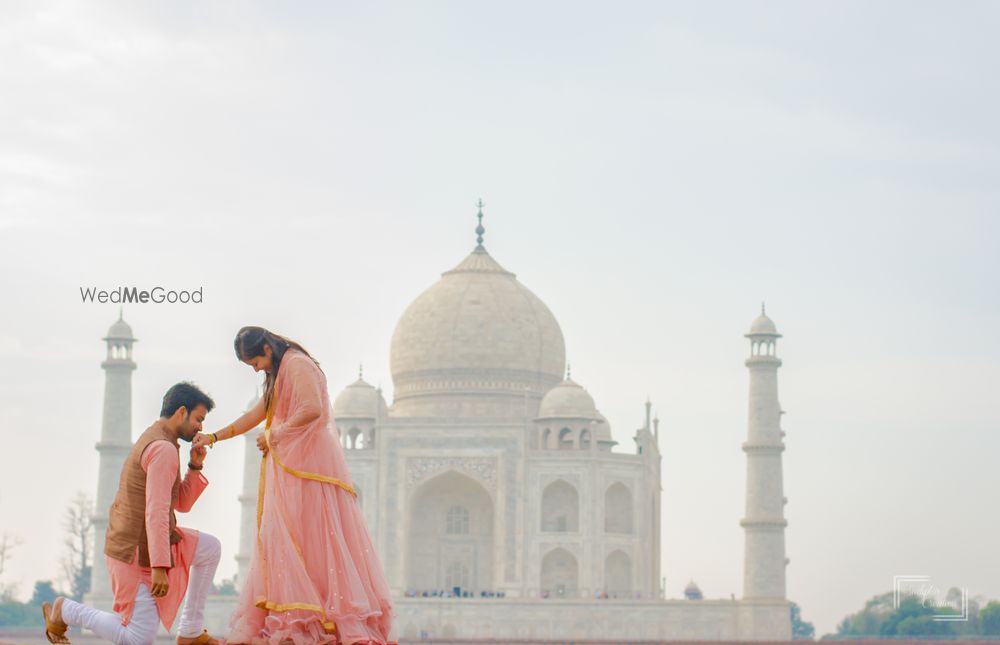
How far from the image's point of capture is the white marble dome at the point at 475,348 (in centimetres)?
4025

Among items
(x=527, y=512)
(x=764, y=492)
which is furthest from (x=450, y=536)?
(x=764, y=492)

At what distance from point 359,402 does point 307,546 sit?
102 ft

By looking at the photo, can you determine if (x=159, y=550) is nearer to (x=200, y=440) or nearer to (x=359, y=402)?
(x=200, y=440)

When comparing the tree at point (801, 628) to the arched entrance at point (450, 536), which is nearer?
the arched entrance at point (450, 536)

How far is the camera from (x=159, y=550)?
7.45 meters

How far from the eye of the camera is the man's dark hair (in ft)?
25.5

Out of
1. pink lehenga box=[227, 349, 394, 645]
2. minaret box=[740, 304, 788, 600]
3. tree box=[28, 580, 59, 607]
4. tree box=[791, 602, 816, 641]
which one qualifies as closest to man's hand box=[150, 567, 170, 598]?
pink lehenga box=[227, 349, 394, 645]

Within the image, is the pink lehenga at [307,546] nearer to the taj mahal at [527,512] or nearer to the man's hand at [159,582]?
the man's hand at [159,582]

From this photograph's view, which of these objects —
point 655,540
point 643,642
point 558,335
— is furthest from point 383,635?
point 558,335

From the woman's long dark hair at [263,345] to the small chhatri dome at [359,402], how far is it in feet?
98.7

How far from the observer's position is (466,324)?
4044 centimetres

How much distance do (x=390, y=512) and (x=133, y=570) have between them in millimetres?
29820

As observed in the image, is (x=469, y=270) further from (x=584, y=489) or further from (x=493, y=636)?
(x=493, y=636)

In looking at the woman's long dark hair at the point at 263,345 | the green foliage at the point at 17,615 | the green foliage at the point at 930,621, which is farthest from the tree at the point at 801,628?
the woman's long dark hair at the point at 263,345
